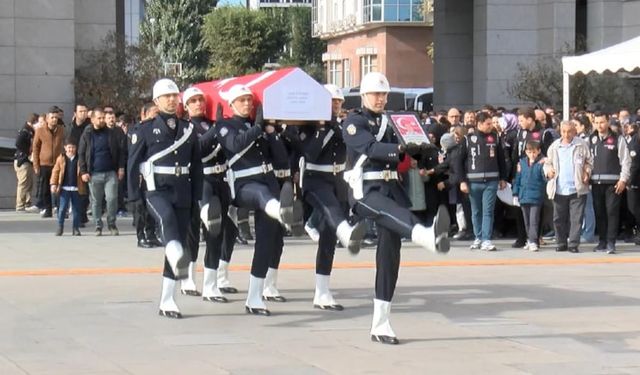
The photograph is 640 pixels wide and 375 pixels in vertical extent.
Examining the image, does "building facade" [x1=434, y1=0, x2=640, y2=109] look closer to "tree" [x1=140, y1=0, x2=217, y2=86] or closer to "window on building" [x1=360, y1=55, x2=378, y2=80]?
"window on building" [x1=360, y1=55, x2=378, y2=80]

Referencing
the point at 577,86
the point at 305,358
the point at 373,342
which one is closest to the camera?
the point at 305,358

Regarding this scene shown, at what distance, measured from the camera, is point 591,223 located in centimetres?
2002

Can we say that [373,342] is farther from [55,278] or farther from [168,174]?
[55,278]

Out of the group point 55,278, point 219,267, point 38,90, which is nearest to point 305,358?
point 219,267

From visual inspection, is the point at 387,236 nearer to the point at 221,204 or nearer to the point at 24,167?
the point at 221,204

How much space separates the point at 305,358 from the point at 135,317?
2.54 metres

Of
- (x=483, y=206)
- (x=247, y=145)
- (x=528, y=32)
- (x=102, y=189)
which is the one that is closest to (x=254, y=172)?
(x=247, y=145)

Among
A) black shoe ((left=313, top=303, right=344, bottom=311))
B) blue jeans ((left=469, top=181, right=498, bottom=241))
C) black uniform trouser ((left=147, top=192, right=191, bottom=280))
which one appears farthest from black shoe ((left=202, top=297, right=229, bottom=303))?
blue jeans ((left=469, top=181, right=498, bottom=241))

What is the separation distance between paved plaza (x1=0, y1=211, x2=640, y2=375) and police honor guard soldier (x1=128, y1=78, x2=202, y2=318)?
715 millimetres

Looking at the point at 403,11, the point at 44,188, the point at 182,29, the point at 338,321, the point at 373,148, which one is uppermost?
the point at 403,11

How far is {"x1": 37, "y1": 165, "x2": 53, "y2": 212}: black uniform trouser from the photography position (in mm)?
25062

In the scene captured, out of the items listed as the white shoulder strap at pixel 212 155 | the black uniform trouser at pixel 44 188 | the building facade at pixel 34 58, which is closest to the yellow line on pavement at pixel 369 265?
the white shoulder strap at pixel 212 155

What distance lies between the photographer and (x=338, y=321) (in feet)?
40.9

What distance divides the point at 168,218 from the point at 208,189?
1.12m
